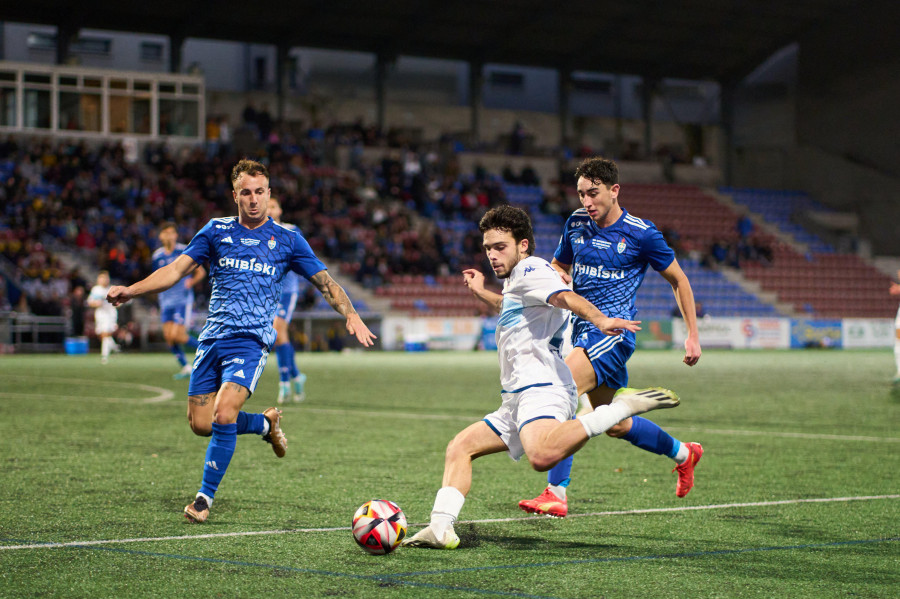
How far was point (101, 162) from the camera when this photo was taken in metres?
34.8

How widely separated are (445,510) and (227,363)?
192 cm

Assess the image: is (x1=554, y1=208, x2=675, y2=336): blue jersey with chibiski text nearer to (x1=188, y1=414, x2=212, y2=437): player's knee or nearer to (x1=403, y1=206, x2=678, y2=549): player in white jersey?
(x1=403, y1=206, x2=678, y2=549): player in white jersey

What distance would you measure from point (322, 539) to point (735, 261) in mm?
39422

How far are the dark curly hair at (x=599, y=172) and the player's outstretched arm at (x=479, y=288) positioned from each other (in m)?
1.14

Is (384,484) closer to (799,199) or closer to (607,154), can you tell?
(607,154)

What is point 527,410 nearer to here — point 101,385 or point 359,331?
point 359,331

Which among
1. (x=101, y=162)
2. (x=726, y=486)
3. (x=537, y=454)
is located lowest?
(x=726, y=486)

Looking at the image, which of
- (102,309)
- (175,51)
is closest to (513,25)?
(175,51)

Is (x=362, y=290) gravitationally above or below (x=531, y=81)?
below

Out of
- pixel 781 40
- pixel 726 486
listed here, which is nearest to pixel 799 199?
pixel 781 40

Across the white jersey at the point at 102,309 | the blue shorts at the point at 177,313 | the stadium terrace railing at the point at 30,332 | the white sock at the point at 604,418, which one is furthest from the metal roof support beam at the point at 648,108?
the white sock at the point at 604,418

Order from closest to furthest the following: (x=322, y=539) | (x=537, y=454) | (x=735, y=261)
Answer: (x=537, y=454) < (x=322, y=539) < (x=735, y=261)

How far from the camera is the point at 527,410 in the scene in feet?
17.7

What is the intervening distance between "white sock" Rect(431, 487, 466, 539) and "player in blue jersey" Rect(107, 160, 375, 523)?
4.33 ft
